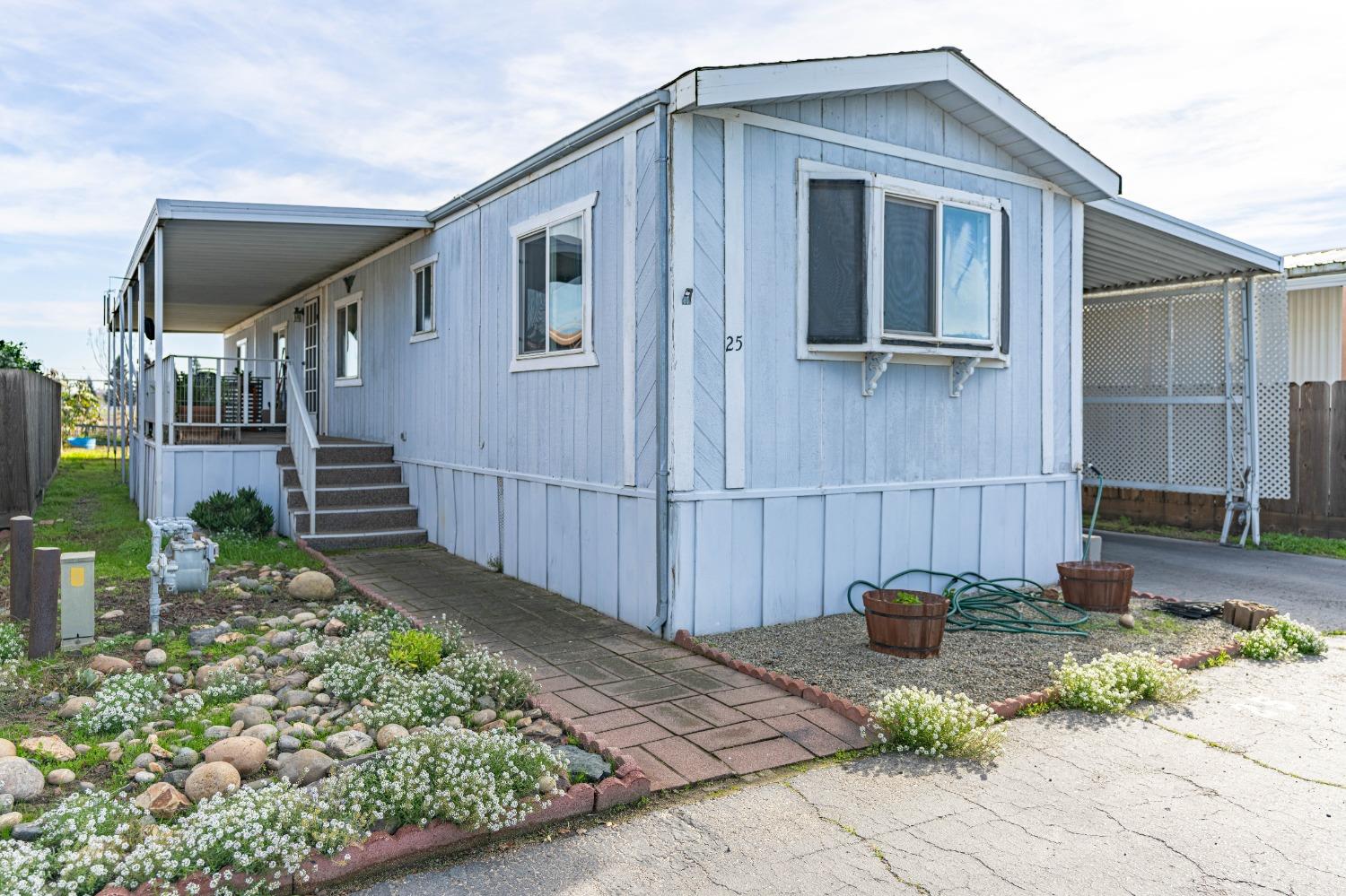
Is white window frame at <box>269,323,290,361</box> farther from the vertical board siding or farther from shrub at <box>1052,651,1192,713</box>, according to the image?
shrub at <box>1052,651,1192,713</box>

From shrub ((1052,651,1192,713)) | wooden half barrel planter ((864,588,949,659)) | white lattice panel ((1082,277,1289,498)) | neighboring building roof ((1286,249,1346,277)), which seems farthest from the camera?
neighboring building roof ((1286,249,1346,277))

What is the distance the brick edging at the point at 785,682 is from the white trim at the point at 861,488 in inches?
31.2

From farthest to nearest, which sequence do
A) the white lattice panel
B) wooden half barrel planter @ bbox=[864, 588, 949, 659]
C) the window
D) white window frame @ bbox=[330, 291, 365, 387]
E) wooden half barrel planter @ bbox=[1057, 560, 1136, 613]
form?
the window → white window frame @ bbox=[330, 291, 365, 387] → the white lattice panel → wooden half barrel planter @ bbox=[1057, 560, 1136, 613] → wooden half barrel planter @ bbox=[864, 588, 949, 659]

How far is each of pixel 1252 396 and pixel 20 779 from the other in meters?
10.7

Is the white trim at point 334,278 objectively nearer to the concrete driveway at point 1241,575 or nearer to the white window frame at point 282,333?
the white window frame at point 282,333

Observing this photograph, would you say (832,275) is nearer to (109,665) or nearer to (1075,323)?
(1075,323)

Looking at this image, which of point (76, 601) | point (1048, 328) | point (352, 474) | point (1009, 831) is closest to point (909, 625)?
point (1009, 831)

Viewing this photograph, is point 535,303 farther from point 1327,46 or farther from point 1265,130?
point 1265,130

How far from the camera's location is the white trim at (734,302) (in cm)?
526

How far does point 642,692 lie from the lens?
4254 millimetres

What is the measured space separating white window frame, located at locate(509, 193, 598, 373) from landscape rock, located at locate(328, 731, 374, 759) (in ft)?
9.87

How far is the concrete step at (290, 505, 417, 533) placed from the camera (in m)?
8.27

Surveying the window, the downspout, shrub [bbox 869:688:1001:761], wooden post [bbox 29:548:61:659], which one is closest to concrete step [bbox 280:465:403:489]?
the window

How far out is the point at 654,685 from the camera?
4359 mm
